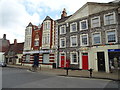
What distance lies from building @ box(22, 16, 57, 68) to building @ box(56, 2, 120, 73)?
2442mm

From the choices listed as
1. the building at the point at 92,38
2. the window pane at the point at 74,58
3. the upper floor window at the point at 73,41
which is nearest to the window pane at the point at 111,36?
the building at the point at 92,38

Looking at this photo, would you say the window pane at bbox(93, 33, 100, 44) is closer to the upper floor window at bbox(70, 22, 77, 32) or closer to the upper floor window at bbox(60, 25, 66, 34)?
the upper floor window at bbox(70, 22, 77, 32)

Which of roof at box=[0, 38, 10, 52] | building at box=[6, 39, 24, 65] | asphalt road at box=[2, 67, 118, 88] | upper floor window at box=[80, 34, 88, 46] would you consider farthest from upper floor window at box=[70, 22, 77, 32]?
roof at box=[0, 38, 10, 52]

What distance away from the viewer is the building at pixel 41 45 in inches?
902

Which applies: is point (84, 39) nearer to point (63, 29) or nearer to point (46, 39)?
point (63, 29)

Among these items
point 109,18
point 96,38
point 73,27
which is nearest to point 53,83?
point 96,38

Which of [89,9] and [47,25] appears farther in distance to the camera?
[47,25]

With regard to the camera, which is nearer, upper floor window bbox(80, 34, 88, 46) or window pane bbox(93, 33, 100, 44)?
window pane bbox(93, 33, 100, 44)

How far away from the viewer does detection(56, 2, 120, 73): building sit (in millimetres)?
15523

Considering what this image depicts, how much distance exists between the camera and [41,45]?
24750 millimetres

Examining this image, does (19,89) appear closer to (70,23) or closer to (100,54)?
(100,54)

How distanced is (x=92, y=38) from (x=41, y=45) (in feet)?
41.5

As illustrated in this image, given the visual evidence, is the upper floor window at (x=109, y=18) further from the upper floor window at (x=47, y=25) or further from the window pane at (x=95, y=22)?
the upper floor window at (x=47, y=25)

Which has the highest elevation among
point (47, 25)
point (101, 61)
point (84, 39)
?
point (47, 25)
